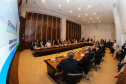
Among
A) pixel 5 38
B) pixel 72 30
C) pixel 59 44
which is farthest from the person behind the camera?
pixel 72 30

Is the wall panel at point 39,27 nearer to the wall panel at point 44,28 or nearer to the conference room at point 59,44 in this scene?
the conference room at point 59,44

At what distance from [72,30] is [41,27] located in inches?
260

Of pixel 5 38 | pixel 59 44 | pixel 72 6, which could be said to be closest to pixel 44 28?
pixel 59 44

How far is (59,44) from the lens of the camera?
6898 millimetres

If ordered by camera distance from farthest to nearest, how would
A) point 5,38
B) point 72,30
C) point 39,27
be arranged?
point 72,30, point 39,27, point 5,38

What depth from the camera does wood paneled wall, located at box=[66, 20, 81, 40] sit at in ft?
39.6

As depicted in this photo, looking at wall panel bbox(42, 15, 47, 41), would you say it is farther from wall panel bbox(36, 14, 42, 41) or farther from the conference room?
wall panel bbox(36, 14, 42, 41)

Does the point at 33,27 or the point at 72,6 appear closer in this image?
the point at 72,6

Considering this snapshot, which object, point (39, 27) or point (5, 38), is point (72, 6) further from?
point (5, 38)

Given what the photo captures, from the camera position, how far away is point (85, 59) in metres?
2.33

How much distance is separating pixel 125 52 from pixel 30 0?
821cm

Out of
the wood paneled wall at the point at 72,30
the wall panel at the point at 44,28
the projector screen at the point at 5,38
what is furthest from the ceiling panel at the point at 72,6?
the projector screen at the point at 5,38

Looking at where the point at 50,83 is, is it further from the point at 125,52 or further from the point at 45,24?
the point at 45,24

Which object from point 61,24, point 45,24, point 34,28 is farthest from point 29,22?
Result: point 61,24
